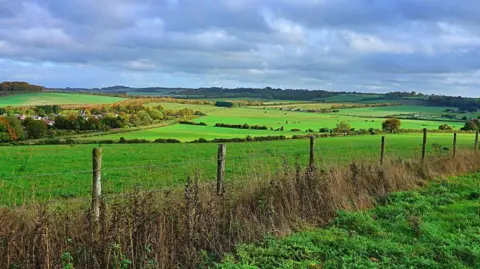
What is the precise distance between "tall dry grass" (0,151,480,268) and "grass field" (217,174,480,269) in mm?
522

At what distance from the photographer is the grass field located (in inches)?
264

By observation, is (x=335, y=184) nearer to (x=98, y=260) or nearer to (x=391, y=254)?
(x=391, y=254)

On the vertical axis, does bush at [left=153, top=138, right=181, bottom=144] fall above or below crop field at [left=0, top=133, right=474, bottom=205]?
below

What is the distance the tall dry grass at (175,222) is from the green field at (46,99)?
312ft

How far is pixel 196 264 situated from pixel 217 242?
2.58 feet

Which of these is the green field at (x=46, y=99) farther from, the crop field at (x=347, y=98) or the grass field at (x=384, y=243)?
the grass field at (x=384, y=243)

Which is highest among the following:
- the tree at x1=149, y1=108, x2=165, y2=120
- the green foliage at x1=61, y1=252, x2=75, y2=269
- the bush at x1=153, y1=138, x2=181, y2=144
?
the green foliage at x1=61, y1=252, x2=75, y2=269

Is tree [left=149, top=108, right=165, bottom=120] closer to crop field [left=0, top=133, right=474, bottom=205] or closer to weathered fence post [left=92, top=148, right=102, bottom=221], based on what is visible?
crop field [left=0, top=133, right=474, bottom=205]

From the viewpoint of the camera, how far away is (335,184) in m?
10.5

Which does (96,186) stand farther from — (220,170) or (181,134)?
(181,134)

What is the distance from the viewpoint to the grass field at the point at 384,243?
264 inches

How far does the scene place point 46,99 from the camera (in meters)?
100

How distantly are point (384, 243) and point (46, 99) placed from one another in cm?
10528

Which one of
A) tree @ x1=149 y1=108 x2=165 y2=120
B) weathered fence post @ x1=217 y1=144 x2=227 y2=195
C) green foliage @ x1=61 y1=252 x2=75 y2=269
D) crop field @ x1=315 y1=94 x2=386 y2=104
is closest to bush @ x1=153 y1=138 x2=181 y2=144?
tree @ x1=149 y1=108 x2=165 y2=120
